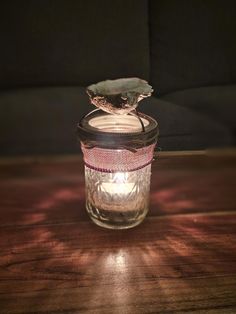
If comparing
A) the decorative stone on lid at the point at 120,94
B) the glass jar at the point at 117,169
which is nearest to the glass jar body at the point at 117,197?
the glass jar at the point at 117,169

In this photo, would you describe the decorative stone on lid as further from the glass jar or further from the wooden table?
the wooden table

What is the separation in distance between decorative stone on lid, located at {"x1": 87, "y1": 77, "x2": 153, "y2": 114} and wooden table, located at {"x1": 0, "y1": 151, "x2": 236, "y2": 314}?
203 mm

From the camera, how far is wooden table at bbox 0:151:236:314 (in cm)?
54

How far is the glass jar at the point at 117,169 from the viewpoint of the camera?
64cm

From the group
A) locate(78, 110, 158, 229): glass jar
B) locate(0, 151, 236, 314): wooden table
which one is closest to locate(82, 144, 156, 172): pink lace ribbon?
locate(78, 110, 158, 229): glass jar

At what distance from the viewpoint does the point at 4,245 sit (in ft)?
2.11

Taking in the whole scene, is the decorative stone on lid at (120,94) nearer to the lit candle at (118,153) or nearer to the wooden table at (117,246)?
the lit candle at (118,153)

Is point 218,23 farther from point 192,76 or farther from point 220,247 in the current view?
point 220,247

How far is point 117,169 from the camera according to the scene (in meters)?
0.66

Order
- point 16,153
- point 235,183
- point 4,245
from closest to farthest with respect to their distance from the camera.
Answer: point 4,245 < point 235,183 < point 16,153

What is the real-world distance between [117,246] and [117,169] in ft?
0.39

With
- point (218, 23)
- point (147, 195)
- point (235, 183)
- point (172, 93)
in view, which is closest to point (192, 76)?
point (172, 93)

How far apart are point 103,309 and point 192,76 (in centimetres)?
140

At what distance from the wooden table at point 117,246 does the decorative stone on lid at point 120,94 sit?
0.20 m
